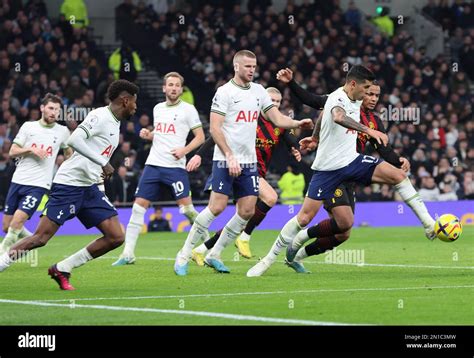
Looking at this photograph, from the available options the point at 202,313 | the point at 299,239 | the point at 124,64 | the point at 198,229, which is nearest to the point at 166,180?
the point at 198,229

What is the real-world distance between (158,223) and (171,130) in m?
10.3

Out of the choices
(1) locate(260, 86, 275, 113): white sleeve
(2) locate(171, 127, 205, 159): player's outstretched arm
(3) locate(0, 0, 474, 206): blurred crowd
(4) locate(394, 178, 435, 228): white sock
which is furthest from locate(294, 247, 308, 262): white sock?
(3) locate(0, 0, 474, 206): blurred crowd

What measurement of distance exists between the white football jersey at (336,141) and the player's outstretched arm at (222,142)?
3.42 feet

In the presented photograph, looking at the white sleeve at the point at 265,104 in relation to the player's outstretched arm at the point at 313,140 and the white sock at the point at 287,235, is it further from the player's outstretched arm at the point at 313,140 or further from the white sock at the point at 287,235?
the white sock at the point at 287,235

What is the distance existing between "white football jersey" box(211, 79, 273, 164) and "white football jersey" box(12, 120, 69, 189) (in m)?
3.61

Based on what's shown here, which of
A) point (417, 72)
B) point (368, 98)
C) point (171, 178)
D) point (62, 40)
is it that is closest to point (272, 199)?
point (171, 178)

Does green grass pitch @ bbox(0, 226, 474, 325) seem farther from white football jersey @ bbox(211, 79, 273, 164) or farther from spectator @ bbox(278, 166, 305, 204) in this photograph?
spectator @ bbox(278, 166, 305, 204)

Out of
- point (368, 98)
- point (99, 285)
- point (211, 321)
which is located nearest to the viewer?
point (211, 321)

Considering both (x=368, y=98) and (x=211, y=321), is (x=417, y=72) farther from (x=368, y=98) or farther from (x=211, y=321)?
(x=211, y=321)

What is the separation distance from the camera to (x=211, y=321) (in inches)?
366

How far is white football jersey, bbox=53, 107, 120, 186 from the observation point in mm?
12188

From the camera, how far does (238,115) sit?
13711 millimetres
